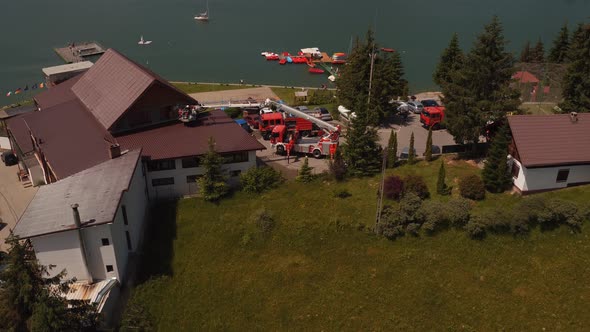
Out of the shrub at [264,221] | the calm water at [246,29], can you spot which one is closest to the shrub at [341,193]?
the shrub at [264,221]

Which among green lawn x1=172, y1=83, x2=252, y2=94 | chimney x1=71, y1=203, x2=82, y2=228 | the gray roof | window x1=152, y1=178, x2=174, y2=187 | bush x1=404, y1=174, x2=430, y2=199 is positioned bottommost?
green lawn x1=172, y1=83, x2=252, y2=94

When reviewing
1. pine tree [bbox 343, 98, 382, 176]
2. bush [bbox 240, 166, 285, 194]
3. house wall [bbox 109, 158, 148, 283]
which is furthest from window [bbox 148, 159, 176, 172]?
pine tree [bbox 343, 98, 382, 176]

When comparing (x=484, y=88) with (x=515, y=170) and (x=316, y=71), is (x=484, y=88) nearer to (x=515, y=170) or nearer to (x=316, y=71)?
(x=515, y=170)

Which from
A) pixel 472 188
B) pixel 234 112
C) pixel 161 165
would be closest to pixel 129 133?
pixel 161 165

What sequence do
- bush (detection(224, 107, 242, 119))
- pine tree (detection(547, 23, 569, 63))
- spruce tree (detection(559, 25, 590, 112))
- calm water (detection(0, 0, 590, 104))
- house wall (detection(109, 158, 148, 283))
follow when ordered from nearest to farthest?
house wall (detection(109, 158, 148, 283)) < spruce tree (detection(559, 25, 590, 112)) < bush (detection(224, 107, 242, 119)) < pine tree (detection(547, 23, 569, 63)) < calm water (detection(0, 0, 590, 104))

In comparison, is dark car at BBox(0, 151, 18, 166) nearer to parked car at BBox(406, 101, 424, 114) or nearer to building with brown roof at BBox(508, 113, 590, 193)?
parked car at BBox(406, 101, 424, 114)

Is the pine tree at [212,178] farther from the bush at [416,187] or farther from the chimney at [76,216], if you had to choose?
the bush at [416,187]
